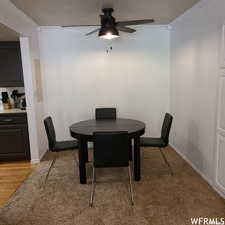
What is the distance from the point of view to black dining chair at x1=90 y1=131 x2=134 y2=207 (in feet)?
7.60

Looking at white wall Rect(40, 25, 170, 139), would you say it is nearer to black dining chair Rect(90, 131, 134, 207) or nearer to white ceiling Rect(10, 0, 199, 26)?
white ceiling Rect(10, 0, 199, 26)

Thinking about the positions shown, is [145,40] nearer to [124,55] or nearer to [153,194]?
[124,55]

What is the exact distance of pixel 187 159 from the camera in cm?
342

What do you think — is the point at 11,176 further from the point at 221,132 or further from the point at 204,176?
the point at 221,132

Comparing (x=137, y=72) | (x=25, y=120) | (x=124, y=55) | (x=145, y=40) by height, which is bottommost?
(x=25, y=120)

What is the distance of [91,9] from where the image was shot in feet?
9.73

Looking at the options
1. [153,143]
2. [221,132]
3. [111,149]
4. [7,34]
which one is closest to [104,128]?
[111,149]

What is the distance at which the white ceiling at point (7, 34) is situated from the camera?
2.67m

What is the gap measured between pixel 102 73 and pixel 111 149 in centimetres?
214

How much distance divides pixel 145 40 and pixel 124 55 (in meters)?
0.51

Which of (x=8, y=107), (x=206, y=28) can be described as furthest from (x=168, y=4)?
(x=8, y=107)

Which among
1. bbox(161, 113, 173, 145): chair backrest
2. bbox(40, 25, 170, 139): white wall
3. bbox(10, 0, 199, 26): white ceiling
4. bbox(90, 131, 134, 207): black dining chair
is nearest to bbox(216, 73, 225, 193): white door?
bbox(161, 113, 173, 145): chair backrest

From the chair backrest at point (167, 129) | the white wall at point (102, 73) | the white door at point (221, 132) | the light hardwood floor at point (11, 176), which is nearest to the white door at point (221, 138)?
the white door at point (221, 132)

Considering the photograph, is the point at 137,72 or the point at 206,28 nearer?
the point at 206,28
